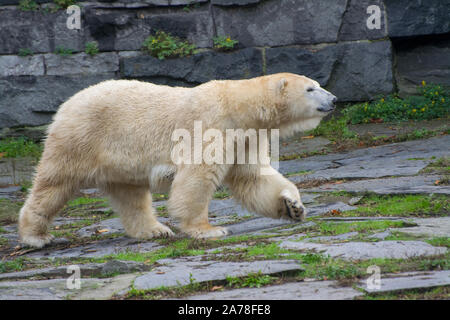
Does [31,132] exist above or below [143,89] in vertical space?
below

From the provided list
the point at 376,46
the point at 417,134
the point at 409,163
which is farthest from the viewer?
the point at 376,46

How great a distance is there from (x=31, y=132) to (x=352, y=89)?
5.16 m

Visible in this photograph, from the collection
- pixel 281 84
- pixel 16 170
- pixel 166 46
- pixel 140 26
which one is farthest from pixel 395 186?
pixel 16 170

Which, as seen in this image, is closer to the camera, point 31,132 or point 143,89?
point 143,89

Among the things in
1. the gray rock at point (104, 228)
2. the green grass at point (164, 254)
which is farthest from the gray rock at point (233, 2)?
the green grass at point (164, 254)

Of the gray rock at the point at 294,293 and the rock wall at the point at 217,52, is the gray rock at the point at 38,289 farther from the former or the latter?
the rock wall at the point at 217,52

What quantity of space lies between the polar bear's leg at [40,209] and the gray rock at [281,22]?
5099 millimetres

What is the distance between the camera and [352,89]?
10195 millimetres

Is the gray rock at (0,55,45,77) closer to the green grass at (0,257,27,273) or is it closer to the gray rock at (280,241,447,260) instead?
the green grass at (0,257,27,273)

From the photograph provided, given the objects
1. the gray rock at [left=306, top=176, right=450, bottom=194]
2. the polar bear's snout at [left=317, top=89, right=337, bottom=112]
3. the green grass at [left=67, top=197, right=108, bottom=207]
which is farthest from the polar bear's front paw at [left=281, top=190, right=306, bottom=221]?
the green grass at [left=67, top=197, right=108, bottom=207]

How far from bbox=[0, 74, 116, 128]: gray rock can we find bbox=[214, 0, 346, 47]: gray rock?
6.78 ft

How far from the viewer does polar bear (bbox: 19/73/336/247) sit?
17.8ft

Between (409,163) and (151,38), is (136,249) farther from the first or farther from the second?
(151,38)

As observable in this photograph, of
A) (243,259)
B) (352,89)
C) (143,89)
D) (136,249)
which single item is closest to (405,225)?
(243,259)
